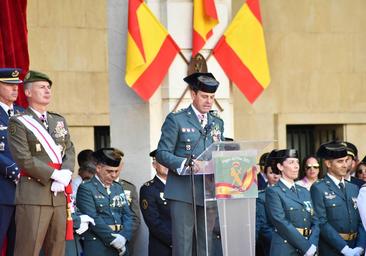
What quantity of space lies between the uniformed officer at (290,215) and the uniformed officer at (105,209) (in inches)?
50.8

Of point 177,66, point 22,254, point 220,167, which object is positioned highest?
point 177,66

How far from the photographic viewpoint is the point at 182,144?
8.75 metres

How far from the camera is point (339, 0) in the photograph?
14.1m

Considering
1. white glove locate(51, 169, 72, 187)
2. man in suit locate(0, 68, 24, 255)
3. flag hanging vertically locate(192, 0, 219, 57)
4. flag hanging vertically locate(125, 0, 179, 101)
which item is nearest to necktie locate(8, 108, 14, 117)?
man in suit locate(0, 68, 24, 255)

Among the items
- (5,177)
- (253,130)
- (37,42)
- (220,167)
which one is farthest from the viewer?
(253,130)

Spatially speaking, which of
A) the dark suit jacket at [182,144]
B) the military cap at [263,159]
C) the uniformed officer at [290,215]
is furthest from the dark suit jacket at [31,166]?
the military cap at [263,159]

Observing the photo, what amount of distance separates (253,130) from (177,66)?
2.74m

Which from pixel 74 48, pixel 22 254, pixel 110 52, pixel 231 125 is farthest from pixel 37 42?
pixel 22 254

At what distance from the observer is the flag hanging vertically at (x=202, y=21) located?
434 inches

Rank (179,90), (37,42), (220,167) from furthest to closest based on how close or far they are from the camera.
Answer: (37,42), (179,90), (220,167)

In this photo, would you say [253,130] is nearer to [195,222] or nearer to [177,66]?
[177,66]

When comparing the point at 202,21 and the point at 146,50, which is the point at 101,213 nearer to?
the point at 146,50

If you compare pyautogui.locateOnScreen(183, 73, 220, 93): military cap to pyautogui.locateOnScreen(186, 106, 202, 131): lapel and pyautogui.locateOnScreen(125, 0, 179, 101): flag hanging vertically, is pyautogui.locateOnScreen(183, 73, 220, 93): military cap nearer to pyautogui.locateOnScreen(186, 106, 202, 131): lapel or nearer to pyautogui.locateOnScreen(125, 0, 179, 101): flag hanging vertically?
pyautogui.locateOnScreen(186, 106, 202, 131): lapel

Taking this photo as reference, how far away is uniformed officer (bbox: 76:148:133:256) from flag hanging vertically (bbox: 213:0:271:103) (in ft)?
5.58
